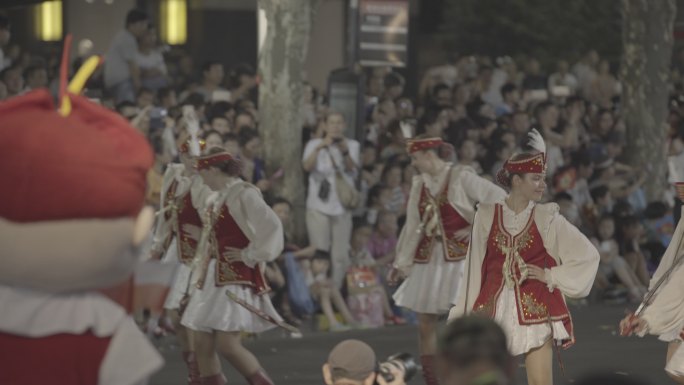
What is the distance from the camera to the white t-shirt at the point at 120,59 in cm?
1805

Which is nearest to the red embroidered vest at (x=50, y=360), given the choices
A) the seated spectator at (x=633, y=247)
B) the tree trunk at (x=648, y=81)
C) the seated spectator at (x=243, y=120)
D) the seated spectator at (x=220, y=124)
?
the seated spectator at (x=220, y=124)

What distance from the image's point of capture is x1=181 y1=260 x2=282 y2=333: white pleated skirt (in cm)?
1219

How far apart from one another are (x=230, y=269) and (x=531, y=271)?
89.5 inches

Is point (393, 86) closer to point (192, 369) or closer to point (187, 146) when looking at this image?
point (187, 146)

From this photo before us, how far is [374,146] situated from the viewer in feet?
65.1

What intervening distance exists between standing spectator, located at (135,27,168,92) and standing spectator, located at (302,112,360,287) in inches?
73.6

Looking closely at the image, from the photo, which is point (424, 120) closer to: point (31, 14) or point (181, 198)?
point (181, 198)

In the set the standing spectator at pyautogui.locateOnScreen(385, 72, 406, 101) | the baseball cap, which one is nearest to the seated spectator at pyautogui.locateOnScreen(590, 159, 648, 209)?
the standing spectator at pyautogui.locateOnScreen(385, 72, 406, 101)

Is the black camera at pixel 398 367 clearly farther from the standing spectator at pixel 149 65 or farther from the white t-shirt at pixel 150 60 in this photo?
the white t-shirt at pixel 150 60

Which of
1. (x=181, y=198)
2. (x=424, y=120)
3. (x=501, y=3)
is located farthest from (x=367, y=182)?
(x=501, y=3)

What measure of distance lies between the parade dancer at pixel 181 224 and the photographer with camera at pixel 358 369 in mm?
6101

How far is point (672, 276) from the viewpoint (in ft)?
36.2

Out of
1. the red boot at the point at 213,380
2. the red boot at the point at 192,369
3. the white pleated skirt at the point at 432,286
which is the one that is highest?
the white pleated skirt at the point at 432,286

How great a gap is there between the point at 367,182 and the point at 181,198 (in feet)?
19.0
